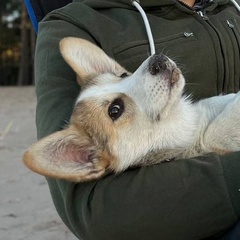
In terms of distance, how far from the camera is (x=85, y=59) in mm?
2572

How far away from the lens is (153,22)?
8.73 feet

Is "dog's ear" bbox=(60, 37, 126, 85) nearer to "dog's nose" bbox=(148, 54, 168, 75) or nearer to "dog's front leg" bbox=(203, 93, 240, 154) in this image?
"dog's nose" bbox=(148, 54, 168, 75)

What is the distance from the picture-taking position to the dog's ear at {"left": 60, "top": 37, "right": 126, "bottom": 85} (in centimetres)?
240

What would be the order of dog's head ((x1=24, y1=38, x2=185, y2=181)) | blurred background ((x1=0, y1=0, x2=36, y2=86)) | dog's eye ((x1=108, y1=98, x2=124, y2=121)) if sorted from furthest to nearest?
1. blurred background ((x1=0, y1=0, x2=36, y2=86))
2. dog's eye ((x1=108, y1=98, x2=124, y2=121))
3. dog's head ((x1=24, y1=38, x2=185, y2=181))

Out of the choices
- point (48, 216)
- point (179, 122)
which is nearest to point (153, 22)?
point (179, 122)

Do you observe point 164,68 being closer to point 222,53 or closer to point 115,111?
point 115,111

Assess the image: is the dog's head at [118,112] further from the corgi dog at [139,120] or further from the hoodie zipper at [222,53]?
the hoodie zipper at [222,53]

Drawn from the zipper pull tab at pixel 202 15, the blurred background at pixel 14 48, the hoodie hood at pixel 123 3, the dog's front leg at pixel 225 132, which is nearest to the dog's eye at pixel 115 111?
the dog's front leg at pixel 225 132

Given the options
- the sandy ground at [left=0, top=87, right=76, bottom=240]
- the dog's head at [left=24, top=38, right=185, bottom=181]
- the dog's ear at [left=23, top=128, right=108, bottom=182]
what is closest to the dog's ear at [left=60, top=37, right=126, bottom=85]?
the dog's head at [left=24, top=38, right=185, bottom=181]

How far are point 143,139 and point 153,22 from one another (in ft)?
1.93

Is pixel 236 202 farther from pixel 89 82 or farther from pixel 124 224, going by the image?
pixel 89 82

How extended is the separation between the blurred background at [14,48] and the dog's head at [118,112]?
16.6 meters

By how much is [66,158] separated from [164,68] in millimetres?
519

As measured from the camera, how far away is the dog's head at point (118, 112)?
2.21m
